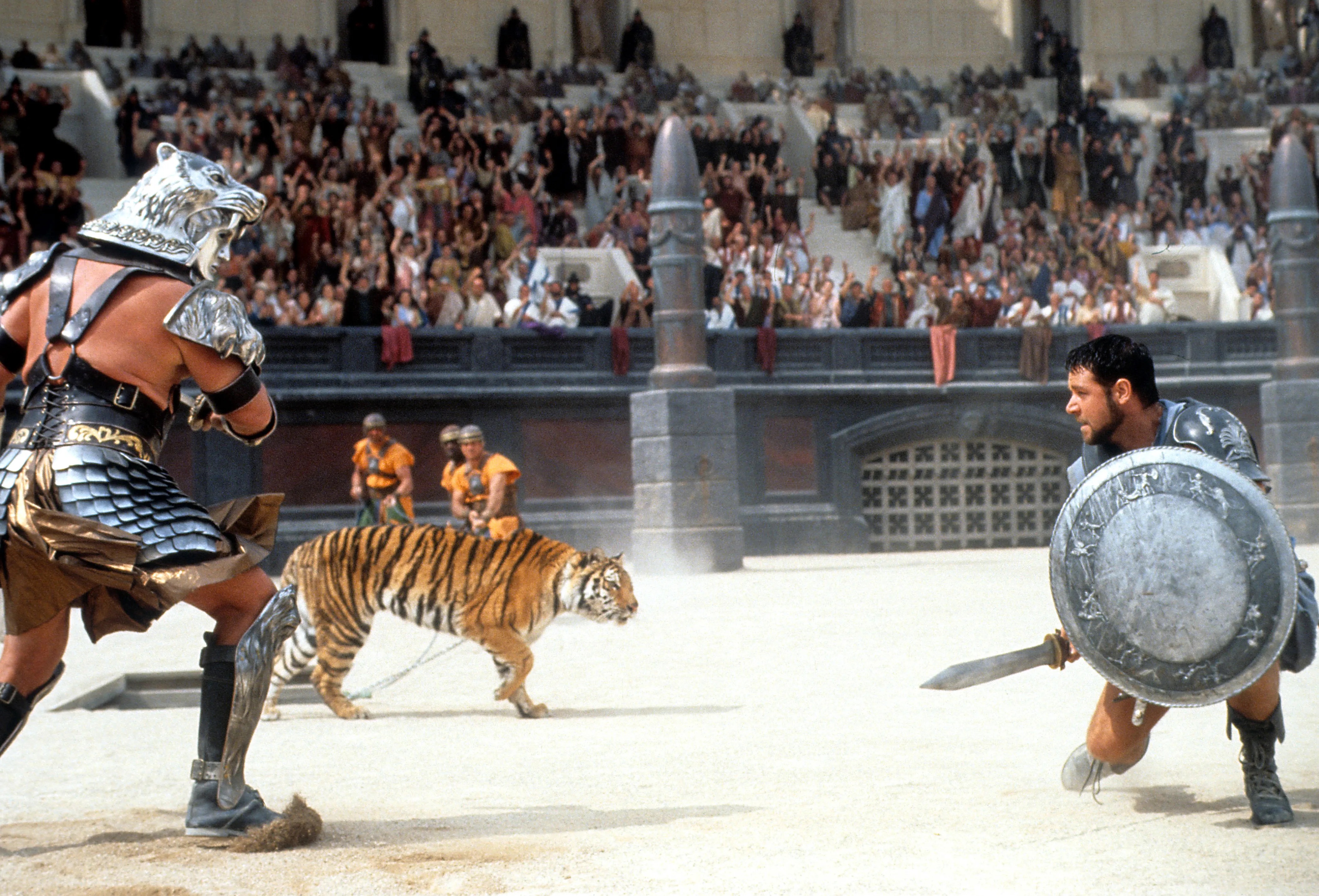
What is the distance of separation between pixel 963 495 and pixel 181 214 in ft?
52.0

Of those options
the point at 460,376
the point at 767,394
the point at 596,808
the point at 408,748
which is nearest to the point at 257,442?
the point at 596,808

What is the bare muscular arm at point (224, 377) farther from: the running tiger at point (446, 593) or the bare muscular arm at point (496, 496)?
the bare muscular arm at point (496, 496)

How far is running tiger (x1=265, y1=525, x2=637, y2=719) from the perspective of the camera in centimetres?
813

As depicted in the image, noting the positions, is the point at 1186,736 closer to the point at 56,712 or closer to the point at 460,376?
the point at 56,712

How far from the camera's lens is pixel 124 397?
15.2 feet

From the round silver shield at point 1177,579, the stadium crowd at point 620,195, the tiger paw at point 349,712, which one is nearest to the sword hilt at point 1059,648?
the round silver shield at point 1177,579

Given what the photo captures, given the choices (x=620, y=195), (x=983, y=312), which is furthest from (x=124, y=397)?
(x=620, y=195)

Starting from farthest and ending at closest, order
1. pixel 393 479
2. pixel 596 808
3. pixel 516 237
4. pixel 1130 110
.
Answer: pixel 1130 110, pixel 516 237, pixel 393 479, pixel 596 808

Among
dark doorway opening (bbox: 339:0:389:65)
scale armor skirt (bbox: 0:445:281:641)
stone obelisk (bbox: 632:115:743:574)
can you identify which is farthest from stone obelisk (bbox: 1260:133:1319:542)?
dark doorway opening (bbox: 339:0:389:65)

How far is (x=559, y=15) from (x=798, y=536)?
16.2 metres

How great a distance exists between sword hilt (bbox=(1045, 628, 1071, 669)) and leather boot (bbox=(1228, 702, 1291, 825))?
0.51 metres

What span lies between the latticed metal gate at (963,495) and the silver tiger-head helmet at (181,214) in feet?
49.4

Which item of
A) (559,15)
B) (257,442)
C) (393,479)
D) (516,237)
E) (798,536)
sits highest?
(559,15)

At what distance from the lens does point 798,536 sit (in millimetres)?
18844
